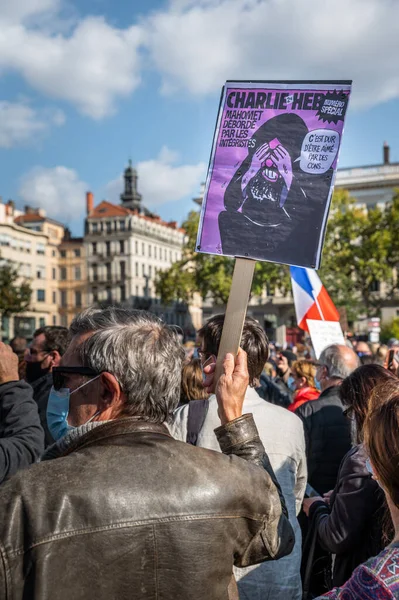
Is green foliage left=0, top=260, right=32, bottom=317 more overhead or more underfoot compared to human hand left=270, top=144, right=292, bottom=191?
Result: more overhead

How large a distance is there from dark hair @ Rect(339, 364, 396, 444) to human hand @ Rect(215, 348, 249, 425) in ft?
4.73

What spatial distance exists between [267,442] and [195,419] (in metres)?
0.36

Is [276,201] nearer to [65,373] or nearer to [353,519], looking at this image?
[65,373]

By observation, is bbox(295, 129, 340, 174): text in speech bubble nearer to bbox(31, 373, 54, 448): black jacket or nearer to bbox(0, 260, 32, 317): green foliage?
bbox(31, 373, 54, 448): black jacket

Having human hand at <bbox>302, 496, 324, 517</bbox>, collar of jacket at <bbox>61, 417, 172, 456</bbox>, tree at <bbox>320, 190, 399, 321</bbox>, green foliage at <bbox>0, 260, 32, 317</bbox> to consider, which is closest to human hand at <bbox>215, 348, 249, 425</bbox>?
collar of jacket at <bbox>61, 417, 172, 456</bbox>

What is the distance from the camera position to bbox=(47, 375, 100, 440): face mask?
2296 millimetres

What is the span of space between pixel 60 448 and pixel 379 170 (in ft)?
208

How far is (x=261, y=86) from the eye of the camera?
308cm

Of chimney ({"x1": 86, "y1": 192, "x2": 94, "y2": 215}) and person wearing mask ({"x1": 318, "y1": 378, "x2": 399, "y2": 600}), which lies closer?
person wearing mask ({"x1": 318, "y1": 378, "x2": 399, "y2": 600})

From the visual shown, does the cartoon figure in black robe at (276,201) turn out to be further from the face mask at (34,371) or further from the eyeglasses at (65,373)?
the face mask at (34,371)

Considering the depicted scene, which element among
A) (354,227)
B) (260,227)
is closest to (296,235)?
(260,227)

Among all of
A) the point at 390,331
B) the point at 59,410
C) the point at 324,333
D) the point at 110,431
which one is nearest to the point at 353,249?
the point at 390,331

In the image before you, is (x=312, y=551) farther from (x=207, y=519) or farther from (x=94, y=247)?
(x=94, y=247)

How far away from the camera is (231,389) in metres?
2.47
